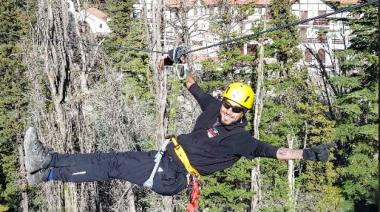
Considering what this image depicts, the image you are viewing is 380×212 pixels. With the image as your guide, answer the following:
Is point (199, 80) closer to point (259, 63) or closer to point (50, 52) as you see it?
point (259, 63)

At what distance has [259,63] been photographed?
2302 cm

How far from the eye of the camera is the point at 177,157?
4637 mm

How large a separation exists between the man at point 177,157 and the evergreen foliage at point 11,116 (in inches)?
749

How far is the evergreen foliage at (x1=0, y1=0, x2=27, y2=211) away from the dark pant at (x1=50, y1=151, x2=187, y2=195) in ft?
62.5

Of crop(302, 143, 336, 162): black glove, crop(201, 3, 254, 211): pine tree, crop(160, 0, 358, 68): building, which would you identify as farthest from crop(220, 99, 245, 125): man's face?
crop(201, 3, 254, 211): pine tree

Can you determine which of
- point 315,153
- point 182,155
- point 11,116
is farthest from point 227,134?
point 11,116

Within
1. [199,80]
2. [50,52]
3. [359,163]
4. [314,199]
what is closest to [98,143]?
[199,80]

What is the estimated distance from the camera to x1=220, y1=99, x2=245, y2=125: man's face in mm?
4367

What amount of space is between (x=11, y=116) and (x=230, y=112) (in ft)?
66.6

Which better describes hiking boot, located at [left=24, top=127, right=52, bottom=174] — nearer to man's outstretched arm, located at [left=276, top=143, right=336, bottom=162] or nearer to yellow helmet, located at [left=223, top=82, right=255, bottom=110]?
yellow helmet, located at [left=223, top=82, right=255, bottom=110]

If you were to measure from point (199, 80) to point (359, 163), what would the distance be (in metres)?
7.21

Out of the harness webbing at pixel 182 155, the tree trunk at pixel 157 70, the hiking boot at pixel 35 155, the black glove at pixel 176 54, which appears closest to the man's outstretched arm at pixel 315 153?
the harness webbing at pixel 182 155

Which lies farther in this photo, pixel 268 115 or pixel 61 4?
pixel 268 115

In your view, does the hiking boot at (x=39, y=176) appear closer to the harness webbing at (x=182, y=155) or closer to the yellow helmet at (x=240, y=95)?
the harness webbing at (x=182, y=155)
